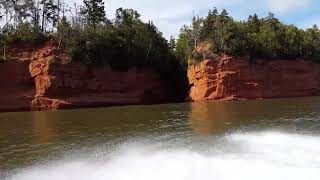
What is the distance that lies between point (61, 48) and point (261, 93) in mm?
27197

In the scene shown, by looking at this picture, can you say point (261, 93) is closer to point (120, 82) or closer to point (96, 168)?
point (120, 82)

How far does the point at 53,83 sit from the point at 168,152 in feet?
121

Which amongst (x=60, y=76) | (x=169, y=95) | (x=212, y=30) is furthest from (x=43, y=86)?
(x=212, y=30)

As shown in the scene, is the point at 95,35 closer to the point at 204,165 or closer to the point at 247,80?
the point at 247,80

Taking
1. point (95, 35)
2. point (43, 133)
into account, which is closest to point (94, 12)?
point (95, 35)

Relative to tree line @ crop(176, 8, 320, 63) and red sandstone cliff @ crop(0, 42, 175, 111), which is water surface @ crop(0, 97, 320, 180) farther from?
tree line @ crop(176, 8, 320, 63)

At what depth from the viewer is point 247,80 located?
61562 mm

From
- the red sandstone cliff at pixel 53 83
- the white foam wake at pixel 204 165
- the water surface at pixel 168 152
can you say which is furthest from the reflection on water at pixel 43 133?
the red sandstone cliff at pixel 53 83

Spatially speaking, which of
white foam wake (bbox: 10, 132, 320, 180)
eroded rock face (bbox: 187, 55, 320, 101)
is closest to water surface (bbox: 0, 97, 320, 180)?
white foam wake (bbox: 10, 132, 320, 180)

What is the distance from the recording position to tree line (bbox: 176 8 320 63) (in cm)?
6309

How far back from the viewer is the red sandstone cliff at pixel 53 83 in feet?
166

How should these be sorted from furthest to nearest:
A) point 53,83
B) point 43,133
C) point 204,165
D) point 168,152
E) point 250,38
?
point 250,38 < point 53,83 < point 43,133 < point 168,152 < point 204,165

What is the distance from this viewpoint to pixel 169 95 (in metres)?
66.2

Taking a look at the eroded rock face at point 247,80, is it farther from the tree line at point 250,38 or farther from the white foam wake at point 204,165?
the white foam wake at point 204,165
